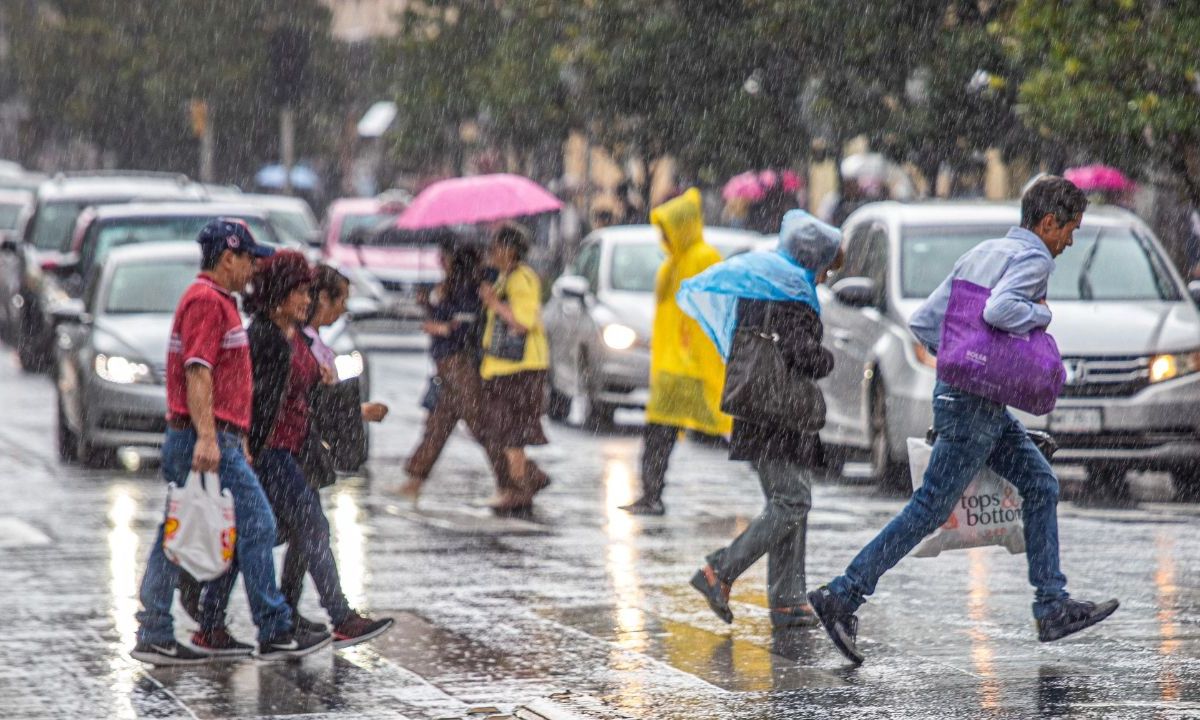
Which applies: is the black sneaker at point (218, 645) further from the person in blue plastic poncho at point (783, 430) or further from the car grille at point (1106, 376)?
the car grille at point (1106, 376)

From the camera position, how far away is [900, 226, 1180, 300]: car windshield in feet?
49.5

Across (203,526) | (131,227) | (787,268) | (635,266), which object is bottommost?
(203,526)

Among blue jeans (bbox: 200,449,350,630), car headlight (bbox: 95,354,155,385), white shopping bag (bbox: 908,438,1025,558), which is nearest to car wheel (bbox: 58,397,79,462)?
car headlight (bbox: 95,354,155,385)

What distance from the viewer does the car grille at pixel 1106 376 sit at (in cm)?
1411

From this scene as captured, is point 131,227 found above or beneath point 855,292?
above

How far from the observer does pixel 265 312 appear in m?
8.76

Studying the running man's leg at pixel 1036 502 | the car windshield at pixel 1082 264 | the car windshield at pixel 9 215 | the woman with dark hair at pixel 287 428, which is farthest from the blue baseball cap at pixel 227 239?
the car windshield at pixel 9 215

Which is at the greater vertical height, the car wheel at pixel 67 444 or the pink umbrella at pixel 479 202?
the pink umbrella at pixel 479 202

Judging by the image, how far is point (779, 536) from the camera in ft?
30.8

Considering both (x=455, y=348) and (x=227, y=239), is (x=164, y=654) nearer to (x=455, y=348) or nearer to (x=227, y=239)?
(x=227, y=239)

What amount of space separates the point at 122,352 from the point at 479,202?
244 cm

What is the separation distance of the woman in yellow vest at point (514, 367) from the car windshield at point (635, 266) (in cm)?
613

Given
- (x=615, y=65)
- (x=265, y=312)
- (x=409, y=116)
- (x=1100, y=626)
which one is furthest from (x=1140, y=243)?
(x=409, y=116)

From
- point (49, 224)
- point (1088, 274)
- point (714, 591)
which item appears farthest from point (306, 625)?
point (49, 224)
